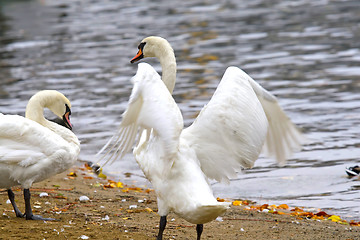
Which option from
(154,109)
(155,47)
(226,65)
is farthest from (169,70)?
(226,65)

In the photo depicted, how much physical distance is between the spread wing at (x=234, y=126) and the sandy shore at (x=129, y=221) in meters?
0.90

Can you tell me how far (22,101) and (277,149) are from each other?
9259 millimetres

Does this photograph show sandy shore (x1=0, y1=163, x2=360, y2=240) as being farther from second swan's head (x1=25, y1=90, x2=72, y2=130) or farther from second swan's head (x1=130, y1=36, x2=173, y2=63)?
second swan's head (x1=130, y1=36, x2=173, y2=63)

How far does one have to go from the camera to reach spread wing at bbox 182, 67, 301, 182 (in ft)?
17.7

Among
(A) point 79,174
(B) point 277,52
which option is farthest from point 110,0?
(A) point 79,174

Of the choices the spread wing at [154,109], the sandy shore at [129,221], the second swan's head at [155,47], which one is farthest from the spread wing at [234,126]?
the second swan's head at [155,47]

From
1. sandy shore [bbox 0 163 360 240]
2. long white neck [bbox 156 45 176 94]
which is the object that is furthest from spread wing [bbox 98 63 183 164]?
sandy shore [bbox 0 163 360 240]

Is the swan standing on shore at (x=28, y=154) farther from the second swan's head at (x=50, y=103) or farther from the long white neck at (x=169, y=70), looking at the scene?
the long white neck at (x=169, y=70)

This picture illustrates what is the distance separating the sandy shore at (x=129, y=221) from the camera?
19.0ft

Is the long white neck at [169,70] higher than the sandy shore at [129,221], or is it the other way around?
the long white neck at [169,70]

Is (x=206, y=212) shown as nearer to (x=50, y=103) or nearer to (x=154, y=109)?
(x=154, y=109)

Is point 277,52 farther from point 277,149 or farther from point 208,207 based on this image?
point 208,207

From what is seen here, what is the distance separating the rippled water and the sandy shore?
0.87 m

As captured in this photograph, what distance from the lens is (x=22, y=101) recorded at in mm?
14266
